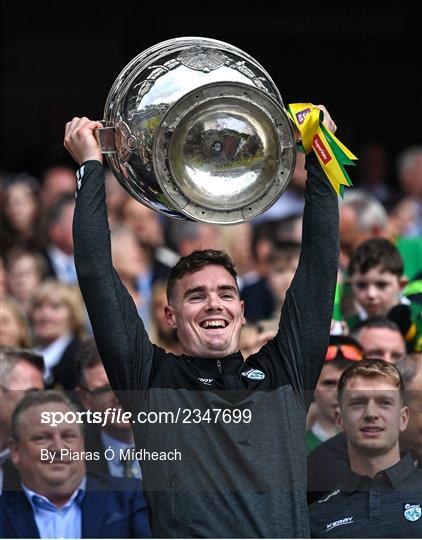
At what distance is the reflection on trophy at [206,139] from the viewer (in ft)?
15.6

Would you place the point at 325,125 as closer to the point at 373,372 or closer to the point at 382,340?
the point at 373,372

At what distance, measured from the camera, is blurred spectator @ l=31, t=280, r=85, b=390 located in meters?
7.98

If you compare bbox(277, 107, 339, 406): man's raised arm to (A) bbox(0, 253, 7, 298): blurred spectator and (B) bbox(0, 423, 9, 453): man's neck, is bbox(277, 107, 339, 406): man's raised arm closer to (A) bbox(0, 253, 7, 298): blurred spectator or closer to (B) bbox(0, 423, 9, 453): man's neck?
(B) bbox(0, 423, 9, 453): man's neck

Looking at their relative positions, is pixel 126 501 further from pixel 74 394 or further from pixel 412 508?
pixel 412 508

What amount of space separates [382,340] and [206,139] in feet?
6.38

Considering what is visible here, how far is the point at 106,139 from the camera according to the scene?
4.97 meters

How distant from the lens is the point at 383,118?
1457 cm

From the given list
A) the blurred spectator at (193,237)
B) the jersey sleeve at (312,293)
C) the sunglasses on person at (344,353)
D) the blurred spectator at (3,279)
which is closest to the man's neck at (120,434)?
the jersey sleeve at (312,293)

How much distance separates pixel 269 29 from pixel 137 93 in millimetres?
9484

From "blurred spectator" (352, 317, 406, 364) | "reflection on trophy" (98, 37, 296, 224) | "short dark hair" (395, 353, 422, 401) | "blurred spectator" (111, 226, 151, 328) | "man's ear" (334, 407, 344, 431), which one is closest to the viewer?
"reflection on trophy" (98, 37, 296, 224)

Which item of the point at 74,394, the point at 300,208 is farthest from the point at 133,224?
the point at 74,394

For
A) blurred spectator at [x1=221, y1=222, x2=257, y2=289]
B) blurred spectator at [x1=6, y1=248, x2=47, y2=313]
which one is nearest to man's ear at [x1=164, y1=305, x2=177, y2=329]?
blurred spectator at [x1=6, y1=248, x2=47, y2=313]

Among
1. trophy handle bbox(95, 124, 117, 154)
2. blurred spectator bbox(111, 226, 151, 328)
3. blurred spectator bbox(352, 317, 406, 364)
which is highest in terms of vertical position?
blurred spectator bbox(111, 226, 151, 328)

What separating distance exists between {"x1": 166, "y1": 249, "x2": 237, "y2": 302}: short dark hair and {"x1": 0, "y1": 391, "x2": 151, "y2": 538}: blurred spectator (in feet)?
1.78
